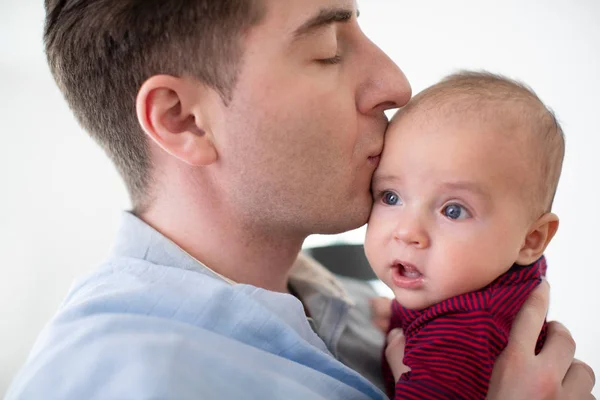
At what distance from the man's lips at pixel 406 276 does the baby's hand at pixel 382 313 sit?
0.81 ft

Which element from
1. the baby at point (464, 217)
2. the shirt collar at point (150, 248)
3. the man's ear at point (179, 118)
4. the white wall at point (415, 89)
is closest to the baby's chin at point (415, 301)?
the baby at point (464, 217)

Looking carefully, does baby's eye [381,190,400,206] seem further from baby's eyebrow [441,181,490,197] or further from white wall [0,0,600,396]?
white wall [0,0,600,396]

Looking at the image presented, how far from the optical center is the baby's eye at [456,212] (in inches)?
44.1

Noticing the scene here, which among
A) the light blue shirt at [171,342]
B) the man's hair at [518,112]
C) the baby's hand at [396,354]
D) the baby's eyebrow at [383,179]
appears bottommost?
the baby's hand at [396,354]

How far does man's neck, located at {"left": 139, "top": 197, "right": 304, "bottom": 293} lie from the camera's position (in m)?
1.30

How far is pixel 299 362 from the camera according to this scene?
1.13 m

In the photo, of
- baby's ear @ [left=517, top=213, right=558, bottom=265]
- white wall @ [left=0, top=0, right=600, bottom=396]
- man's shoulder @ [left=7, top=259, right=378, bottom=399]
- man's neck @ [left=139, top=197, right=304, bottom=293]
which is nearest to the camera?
man's shoulder @ [left=7, top=259, right=378, bottom=399]

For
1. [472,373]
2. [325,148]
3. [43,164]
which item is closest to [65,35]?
[325,148]

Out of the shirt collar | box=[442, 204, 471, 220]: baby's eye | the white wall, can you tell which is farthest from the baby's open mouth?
the white wall

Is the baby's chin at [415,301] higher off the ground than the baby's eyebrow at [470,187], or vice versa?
the baby's eyebrow at [470,187]

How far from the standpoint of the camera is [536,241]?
120cm

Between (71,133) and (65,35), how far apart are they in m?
1.35

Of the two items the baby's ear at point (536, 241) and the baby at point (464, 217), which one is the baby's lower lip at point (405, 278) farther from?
the baby's ear at point (536, 241)

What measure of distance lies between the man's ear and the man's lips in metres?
0.40
